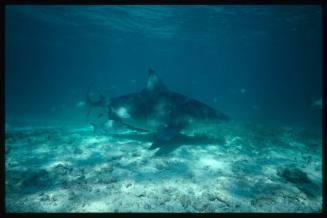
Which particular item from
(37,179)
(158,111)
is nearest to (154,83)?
(158,111)

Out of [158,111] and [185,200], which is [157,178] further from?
[158,111]

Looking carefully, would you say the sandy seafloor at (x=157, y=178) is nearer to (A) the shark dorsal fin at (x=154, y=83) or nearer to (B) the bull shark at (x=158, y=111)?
(B) the bull shark at (x=158, y=111)

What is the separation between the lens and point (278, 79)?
525ft

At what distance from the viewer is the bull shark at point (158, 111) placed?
36.2 feet

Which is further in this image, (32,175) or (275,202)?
(32,175)

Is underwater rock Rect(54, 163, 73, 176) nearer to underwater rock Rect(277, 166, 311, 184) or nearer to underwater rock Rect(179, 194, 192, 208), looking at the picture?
underwater rock Rect(179, 194, 192, 208)

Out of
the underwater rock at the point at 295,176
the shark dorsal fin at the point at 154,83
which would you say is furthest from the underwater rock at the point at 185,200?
Answer: the shark dorsal fin at the point at 154,83

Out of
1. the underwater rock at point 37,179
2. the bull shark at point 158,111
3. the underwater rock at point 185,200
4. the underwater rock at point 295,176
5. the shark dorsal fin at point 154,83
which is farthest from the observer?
the shark dorsal fin at point 154,83

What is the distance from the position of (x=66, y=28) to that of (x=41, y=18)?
5.60 meters

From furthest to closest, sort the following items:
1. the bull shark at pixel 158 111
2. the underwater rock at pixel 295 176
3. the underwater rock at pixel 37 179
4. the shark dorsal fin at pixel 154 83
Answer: the shark dorsal fin at pixel 154 83 < the bull shark at pixel 158 111 < the underwater rock at pixel 295 176 < the underwater rock at pixel 37 179

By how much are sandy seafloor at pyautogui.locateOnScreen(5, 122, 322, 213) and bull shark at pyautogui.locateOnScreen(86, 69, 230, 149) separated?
3.11 feet

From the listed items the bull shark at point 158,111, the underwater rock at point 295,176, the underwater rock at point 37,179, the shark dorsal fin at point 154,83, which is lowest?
the underwater rock at point 295,176
